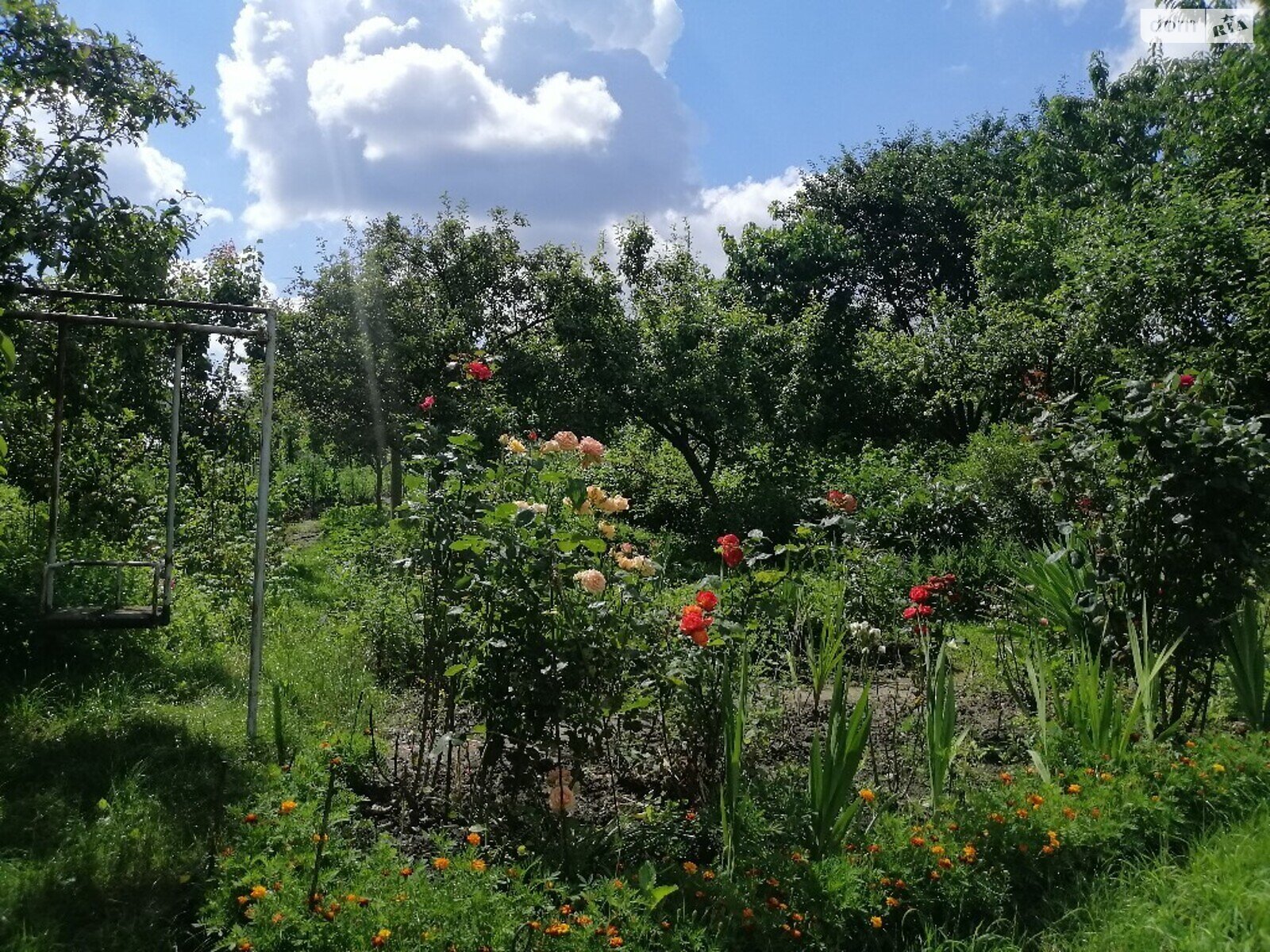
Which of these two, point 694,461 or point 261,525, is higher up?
point 694,461

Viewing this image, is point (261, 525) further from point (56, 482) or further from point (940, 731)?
point (940, 731)

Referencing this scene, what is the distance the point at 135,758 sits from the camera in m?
3.46

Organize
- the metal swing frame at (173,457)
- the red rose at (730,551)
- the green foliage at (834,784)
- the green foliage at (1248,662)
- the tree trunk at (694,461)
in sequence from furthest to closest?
the tree trunk at (694,461) < the green foliage at (1248,662) < the metal swing frame at (173,457) < the red rose at (730,551) < the green foliage at (834,784)

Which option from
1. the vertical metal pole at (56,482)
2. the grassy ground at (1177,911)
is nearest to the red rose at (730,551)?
the grassy ground at (1177,911)

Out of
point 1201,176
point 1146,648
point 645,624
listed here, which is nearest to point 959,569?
point 1146,648

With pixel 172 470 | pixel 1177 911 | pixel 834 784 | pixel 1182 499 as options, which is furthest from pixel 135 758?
pixel 1182 499

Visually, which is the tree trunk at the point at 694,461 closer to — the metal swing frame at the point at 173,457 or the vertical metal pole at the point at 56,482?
the metal swing frame at the point at 173,457

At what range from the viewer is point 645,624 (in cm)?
296

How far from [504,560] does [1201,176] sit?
10265 mm

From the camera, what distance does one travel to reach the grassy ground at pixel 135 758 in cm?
246

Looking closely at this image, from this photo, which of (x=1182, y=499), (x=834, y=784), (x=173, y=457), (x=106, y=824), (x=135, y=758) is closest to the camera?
(x=834, y=784)

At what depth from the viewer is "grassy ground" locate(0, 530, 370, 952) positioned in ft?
8.08

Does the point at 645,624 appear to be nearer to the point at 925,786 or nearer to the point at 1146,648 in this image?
the point at 925,786

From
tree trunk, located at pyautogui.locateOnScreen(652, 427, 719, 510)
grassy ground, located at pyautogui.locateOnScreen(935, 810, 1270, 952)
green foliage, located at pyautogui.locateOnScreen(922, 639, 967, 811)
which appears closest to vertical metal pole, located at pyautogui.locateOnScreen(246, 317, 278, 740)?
green foliage, located at pyautogui.locateOnScreen(922, 639, 967, 811)
